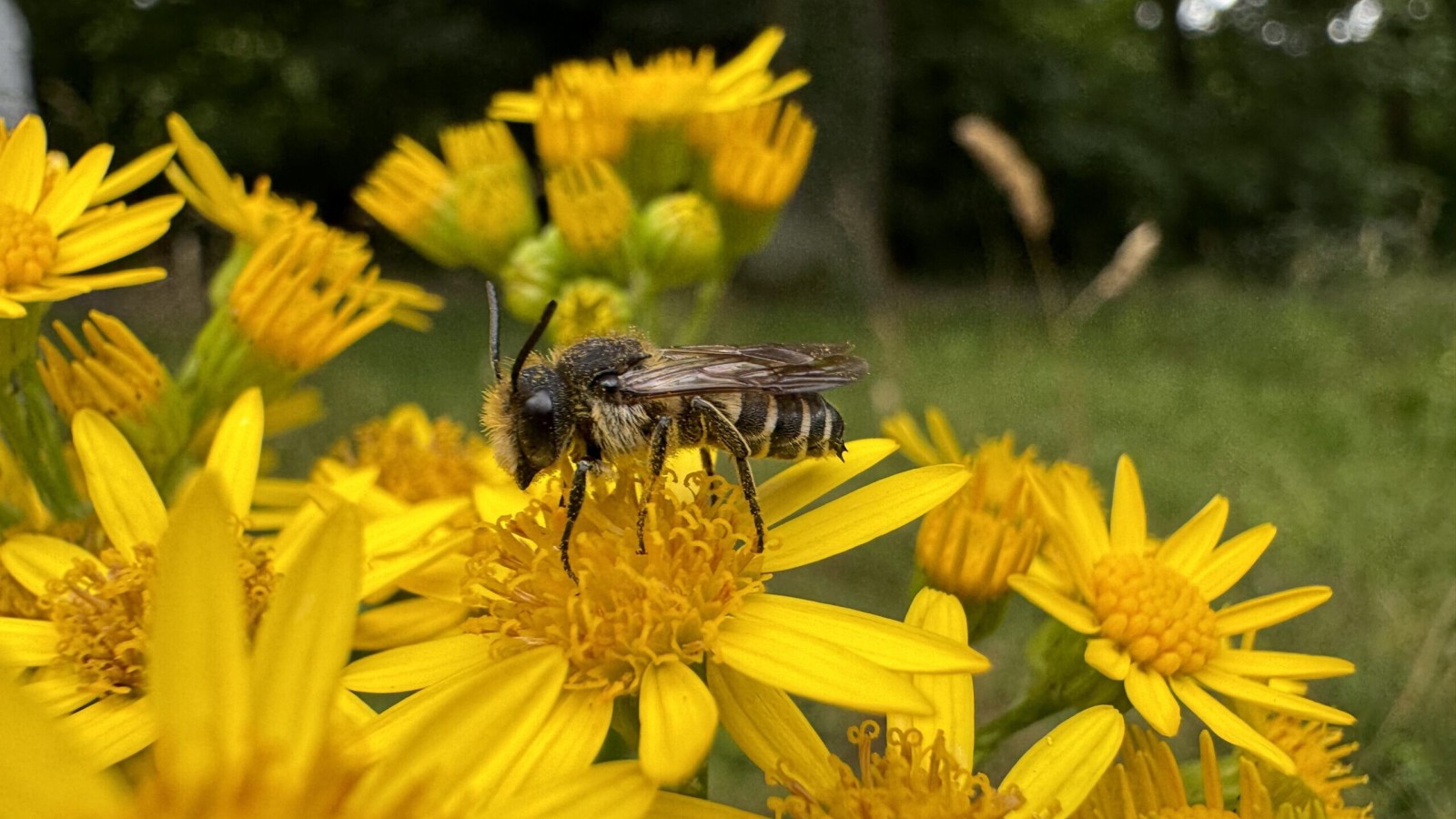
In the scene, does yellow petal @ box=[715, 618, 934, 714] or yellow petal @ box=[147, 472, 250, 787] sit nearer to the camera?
yellow petal @ box=[147, 472, 250, 787]

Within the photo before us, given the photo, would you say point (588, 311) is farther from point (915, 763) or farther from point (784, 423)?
point (915, 763)

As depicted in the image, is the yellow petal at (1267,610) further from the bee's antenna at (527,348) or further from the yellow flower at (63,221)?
the yellow flower at (63,221)

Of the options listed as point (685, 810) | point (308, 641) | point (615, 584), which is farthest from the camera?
point (615, 584)

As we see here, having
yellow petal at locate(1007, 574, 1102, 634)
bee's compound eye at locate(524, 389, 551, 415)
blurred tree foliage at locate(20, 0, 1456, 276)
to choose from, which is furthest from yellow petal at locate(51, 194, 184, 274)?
blurred tree foliage at locate(20, 0, 1456, 276)

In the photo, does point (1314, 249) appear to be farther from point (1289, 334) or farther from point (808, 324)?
point (808, 324)

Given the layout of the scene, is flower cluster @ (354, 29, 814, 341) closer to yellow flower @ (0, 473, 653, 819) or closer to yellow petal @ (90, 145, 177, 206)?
yellow petal @ (90, 145, 177, 206)

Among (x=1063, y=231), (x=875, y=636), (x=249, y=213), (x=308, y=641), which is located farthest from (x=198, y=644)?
(x=1063, y=231)
